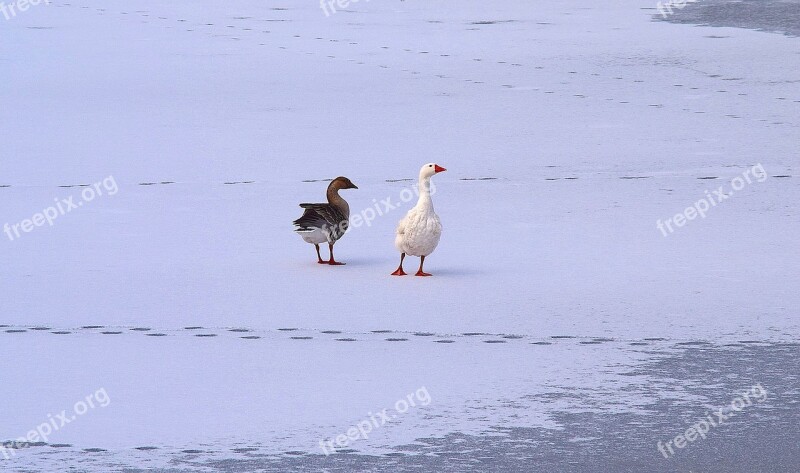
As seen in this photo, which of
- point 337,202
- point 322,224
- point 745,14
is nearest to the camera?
point 322,224

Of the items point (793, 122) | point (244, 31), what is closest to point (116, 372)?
point (793, 122)

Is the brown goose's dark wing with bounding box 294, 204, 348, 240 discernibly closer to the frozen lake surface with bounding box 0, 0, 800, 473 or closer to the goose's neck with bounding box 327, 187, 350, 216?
the goose's neck with bounding box 327, 187, 350, 216

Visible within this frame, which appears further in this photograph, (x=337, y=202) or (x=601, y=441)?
(x=337, y=202)

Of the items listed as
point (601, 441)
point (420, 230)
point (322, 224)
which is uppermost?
point (322, 224)

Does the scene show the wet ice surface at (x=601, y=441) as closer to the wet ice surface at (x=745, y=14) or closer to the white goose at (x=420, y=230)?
the white goose at (x=420, y=230)

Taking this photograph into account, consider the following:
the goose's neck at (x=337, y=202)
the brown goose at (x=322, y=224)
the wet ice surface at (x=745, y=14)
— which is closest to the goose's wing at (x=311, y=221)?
the brown goose at (x=322, y=224)

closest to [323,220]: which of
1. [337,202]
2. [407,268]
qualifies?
[337,202]

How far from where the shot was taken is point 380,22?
2902 cm

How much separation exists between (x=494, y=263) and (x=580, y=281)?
86 centimetres

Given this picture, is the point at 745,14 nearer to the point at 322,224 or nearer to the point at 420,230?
the point at 322,224

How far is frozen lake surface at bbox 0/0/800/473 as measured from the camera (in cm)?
726

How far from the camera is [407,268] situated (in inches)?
432

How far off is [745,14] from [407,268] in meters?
19.6

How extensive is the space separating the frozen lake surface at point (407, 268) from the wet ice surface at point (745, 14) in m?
3.32
